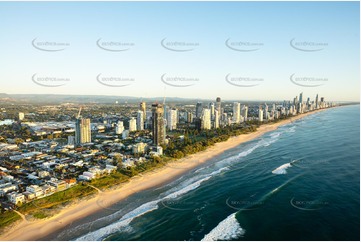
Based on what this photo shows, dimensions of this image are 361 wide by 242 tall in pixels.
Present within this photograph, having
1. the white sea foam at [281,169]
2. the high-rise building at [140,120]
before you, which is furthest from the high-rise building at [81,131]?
the white sea foam at [281,169]

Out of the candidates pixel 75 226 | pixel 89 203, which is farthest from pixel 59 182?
pixel 75 226

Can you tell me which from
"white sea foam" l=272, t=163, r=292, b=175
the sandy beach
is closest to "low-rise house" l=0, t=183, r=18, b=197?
the sandy beach

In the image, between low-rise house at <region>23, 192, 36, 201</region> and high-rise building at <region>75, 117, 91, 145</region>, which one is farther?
high-rise building at <region>75, 117, 91, 145</region>

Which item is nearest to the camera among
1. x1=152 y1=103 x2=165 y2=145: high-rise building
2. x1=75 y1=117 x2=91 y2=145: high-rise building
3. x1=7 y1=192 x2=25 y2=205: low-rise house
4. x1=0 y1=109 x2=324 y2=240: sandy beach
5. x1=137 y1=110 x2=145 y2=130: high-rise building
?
x1=0 y1=109 x2=324 y2=240: sandy beach

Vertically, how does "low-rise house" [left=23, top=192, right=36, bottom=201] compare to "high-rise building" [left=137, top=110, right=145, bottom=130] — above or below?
below

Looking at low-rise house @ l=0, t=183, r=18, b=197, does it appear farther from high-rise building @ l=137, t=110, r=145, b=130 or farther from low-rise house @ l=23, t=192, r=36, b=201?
high-rise building @ l=137, t=110, r=145, b=130

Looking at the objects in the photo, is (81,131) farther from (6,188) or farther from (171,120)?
(171,120)

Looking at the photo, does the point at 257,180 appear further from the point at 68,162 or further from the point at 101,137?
the point at 101,137
